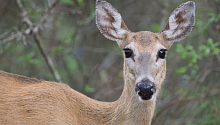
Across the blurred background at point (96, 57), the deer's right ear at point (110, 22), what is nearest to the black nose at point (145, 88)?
the deer's right ear at point (110, 22)

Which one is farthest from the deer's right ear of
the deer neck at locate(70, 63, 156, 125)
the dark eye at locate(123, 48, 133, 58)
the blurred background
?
the blurred background

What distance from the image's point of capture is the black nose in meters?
3.82

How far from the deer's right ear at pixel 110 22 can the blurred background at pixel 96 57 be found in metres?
2.73

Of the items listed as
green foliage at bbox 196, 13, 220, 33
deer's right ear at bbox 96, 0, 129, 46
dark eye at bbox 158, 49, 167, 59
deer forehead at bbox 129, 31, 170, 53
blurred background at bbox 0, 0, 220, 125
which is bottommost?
blurred background at bbox 0, 0, 220, 125

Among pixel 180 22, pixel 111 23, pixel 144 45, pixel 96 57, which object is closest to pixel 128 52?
pixel 144 45

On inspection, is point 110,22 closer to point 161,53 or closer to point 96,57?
point 161,53

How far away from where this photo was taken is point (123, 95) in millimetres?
4535

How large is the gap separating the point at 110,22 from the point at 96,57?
4.60 meters

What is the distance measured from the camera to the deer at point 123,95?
4035mm

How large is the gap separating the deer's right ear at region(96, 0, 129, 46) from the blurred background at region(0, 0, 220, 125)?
2734 millimetres

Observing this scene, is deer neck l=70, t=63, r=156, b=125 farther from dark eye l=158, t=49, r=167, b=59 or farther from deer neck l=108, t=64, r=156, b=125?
dark eye l=158, t=49, r=167, b=59

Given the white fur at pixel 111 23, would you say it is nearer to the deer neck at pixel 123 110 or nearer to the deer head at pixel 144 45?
the deer head at pixel 144 45

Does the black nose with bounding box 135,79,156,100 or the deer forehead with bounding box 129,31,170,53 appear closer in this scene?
the black nose with bounding box 135,79,156,100

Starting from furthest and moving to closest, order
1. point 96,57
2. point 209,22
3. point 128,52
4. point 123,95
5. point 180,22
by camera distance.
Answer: point 96,57 → point 209,22 → point 180,22 → point 123,95 → point 128,52
